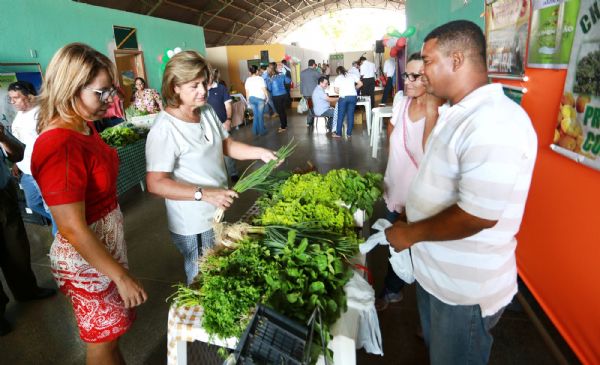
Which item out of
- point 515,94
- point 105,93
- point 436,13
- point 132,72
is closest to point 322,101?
point 436,13

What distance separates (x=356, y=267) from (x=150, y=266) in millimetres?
2565

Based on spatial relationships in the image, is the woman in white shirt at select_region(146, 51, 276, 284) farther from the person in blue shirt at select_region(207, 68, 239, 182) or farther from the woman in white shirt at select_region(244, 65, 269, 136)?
the woman in white shirt at select_region(244, 65, 269, 136)

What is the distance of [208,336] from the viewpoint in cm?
130

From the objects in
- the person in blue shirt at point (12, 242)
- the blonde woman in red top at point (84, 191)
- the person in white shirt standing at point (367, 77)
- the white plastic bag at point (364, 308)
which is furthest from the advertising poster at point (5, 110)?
the person in white shirt standing at point (367, 77)

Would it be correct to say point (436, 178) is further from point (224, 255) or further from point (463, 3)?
point (463, 3)

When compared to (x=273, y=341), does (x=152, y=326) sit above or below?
below

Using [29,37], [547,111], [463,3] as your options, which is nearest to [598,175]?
[547,111]

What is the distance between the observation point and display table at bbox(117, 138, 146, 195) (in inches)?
188

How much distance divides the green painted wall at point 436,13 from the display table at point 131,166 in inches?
182

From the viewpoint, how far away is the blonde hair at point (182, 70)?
1.73 meters

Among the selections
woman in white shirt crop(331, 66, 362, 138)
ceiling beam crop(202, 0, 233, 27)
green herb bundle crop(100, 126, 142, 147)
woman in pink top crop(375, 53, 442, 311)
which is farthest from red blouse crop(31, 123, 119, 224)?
ceiling beam crop(202, 0, 233, 27)

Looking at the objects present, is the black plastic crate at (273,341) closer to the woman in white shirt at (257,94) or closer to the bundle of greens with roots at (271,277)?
the bundle of greens with roots at (271,277)

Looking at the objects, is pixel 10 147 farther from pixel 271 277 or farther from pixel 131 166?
pixel 131 166

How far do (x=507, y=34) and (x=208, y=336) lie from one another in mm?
2957
